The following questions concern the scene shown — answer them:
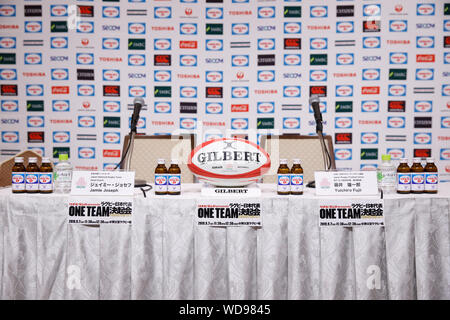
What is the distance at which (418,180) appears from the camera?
1519mm

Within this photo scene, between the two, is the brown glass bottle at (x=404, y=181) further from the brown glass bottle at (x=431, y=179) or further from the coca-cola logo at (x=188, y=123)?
the coca-cola logo at (x=188, y=123)

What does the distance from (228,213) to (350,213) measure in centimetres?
55

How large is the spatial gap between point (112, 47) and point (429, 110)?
3.51 m

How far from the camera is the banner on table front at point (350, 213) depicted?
142cm

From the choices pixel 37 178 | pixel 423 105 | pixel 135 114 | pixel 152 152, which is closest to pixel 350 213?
pixel 135 114

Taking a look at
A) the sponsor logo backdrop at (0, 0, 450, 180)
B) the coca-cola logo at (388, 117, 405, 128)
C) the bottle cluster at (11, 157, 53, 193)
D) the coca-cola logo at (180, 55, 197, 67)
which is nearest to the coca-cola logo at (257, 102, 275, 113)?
the sponsor logo backdrop at (0, 0, 450, 180)

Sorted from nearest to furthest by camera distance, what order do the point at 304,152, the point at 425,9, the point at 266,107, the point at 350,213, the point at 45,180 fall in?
the point at 350,213 < the point at 45,180 < the point at 304,152 < the point at 425,9 < the point at 266,107

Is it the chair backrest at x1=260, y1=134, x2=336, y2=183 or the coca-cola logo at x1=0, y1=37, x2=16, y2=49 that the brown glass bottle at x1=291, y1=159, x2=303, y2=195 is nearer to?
the chair backrest at x1=260, y1=134, x2=336, y2=183

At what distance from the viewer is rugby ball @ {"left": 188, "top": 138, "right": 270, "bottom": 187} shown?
1.49 meters

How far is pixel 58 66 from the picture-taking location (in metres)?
3.49

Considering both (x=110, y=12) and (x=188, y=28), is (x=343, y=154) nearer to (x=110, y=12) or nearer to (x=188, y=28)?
(x=188, y=28)

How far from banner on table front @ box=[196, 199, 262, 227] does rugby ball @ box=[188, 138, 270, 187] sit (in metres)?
0.12
